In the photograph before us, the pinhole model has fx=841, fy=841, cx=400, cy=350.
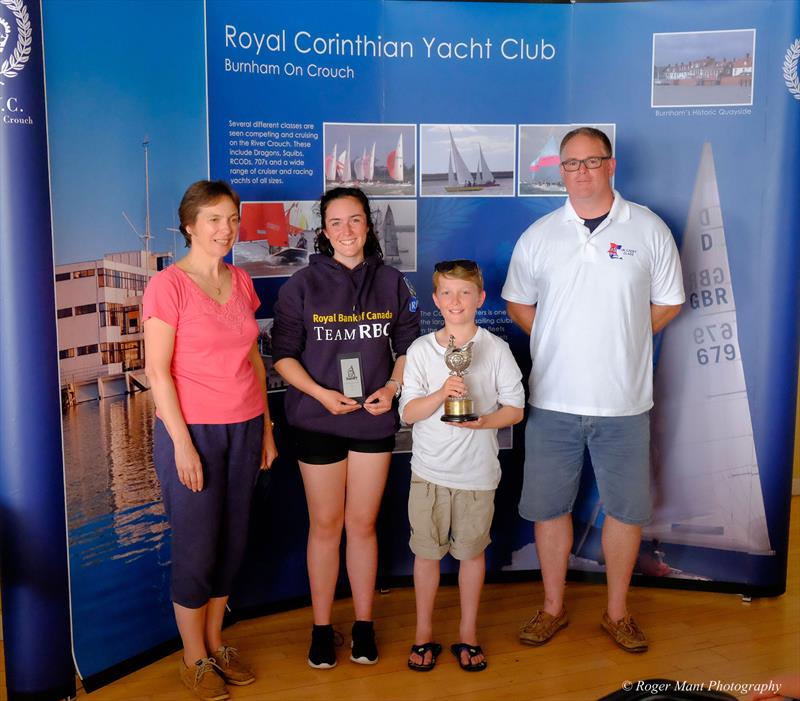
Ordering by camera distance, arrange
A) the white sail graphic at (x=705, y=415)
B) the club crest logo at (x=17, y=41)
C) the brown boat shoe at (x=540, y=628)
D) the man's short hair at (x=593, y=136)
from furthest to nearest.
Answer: the white sail graphic at (x=705, y=415) → the brown boat shoe at (x=540, y=628) → the man's short hair at (x=593, y=136) → the club crest logo at (x=17, y=41)

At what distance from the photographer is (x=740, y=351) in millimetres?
3604

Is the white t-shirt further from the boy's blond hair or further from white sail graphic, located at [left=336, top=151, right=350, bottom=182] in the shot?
white sail graphic, located at [left=336, top=151, right=350, bottom=182]

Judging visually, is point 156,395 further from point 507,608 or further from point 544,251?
point 507,608

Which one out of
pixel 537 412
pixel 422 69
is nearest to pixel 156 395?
pixel 537 412

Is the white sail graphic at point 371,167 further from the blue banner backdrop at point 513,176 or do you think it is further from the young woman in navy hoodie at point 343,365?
the young woman in navy hoodie at point 343,365

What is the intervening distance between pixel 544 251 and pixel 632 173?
0.68 metres

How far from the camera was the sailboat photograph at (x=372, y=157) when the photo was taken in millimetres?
3480

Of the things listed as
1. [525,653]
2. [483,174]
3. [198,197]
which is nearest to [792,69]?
[483,174]

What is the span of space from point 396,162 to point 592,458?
1469 millimetres

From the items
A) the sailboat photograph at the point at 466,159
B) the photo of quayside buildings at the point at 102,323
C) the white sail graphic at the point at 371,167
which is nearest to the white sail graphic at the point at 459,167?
the sailboat photograph at the point at 466,159

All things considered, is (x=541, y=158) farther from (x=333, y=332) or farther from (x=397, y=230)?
(x=333, y=332)

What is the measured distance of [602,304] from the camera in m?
3.10

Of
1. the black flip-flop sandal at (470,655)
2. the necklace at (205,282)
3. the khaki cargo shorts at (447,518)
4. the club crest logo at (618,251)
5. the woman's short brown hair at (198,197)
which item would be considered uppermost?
the woman's short brown hair at (198,197)

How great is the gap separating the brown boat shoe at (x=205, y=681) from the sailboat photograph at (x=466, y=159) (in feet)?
6.72
